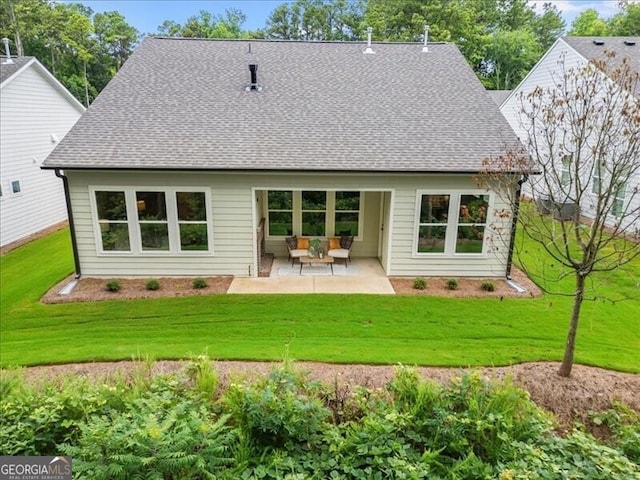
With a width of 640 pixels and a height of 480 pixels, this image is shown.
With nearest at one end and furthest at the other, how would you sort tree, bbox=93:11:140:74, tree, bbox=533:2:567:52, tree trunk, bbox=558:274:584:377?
tree trunk, bbox=558:274:584:377 → tree, bbox=93:11:140:74 → tree, bbox=533:2:567:52

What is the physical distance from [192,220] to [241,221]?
1134 millimetres

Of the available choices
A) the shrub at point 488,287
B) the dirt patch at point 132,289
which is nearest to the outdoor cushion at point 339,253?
the dirt patch at point 132,289

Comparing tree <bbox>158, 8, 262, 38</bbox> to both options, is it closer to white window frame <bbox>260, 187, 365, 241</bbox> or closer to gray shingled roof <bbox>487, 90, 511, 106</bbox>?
gray shingled roof <bbox>487, 90, 511, 106</bbox>

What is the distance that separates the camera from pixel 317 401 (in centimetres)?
420

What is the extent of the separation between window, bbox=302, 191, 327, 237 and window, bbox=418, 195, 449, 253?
2.74m

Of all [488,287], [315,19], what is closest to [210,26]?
[315,19]

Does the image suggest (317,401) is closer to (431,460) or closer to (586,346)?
(431,460)

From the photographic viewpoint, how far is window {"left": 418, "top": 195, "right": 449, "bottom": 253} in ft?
31.2

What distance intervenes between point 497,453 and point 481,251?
6.64m

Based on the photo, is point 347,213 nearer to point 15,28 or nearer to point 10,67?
point 10,67

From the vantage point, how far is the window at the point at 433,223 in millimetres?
9500

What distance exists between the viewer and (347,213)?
11.2 metres

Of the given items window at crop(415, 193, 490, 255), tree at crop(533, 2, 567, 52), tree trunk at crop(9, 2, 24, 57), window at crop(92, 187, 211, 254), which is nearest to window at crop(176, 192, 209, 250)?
window at crop(92, 187, 211, 254)

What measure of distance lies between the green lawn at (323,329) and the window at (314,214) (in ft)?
9.49
